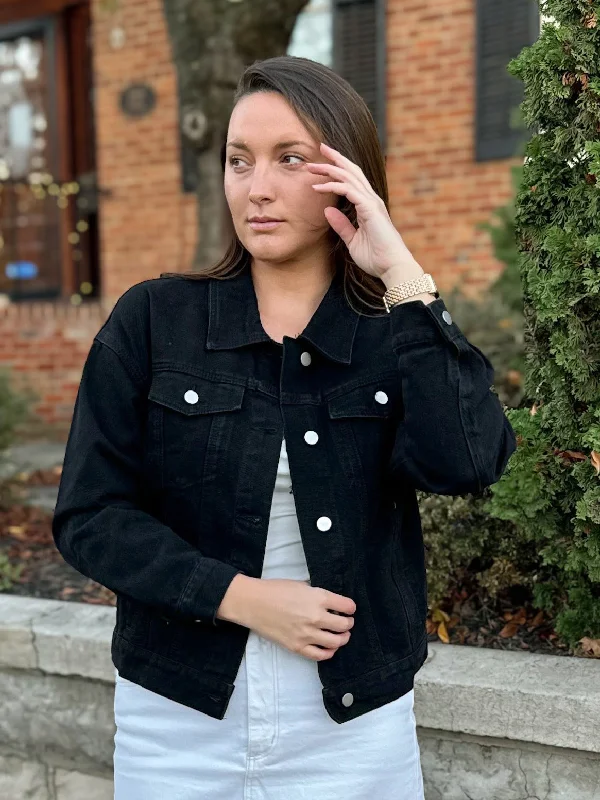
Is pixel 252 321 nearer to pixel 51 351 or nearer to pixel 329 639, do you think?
pixel 329 639

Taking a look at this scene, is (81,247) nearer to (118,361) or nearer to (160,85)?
(160,85)

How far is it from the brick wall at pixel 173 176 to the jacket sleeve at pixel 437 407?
496cm

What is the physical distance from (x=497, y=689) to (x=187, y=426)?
3.97 feet

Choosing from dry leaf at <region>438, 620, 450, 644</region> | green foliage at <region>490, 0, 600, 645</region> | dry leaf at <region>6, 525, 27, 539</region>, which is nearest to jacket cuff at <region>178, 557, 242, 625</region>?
green foliage at <region>490, 0, 600, 645</region>

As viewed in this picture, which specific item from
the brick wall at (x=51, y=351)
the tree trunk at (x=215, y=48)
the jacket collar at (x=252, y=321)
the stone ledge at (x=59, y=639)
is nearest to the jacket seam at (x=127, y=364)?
the jacket collar at (x=252, y=321)

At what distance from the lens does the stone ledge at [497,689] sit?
7.22 feet

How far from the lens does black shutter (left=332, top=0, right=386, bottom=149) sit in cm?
691

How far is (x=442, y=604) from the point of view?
2990mm

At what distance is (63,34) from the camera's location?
852cm

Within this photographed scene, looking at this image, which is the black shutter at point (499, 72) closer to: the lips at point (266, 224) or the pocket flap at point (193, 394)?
the lips at point (266, 224)

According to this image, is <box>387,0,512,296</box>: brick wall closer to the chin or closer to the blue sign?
the blue sign

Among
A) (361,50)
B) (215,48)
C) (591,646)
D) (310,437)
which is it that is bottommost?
(591,646)

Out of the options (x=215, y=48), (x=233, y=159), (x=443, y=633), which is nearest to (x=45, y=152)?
(x=215, y=48)

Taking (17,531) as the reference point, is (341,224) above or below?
above
